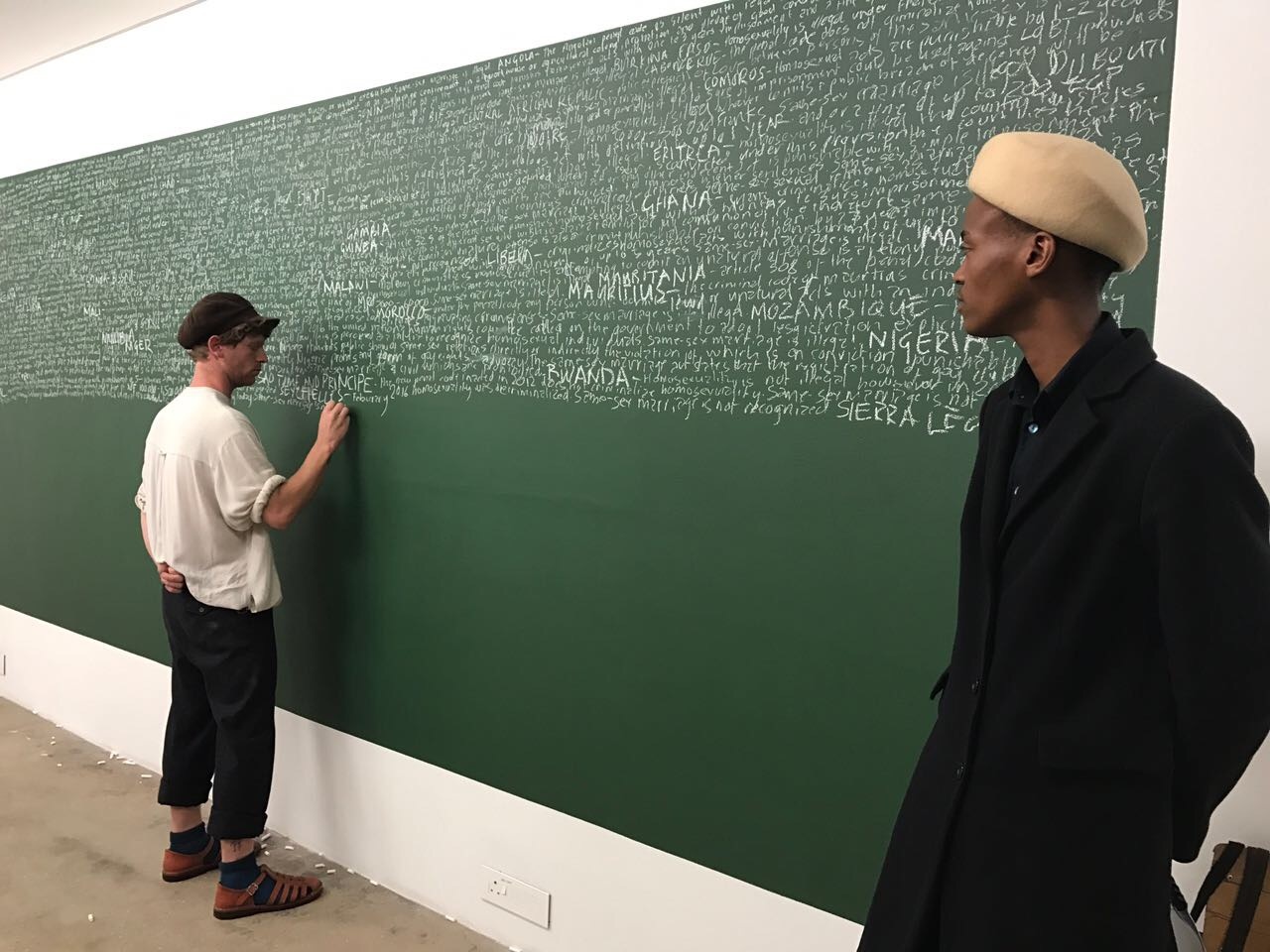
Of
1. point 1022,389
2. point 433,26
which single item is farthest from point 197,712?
point 1022,389

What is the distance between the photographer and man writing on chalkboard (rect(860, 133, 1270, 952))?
1.05 m

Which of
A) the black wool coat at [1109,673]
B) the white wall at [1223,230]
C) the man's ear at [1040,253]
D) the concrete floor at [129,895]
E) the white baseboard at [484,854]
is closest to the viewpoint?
the black wool coat at [1109,673]

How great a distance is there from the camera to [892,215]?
185 centimetres

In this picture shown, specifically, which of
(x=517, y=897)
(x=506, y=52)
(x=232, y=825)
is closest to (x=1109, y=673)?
(x=517, y=897)

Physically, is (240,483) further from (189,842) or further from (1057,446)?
(1057,446)

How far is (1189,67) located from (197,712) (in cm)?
308

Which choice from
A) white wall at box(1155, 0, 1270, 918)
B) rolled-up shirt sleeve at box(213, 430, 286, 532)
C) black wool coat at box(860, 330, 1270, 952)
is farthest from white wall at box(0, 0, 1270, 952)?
rolled-up shirt sleeve at box(213, 430, 286, 532)

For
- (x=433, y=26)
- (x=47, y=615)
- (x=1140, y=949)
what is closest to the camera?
(x=1140, y=949)

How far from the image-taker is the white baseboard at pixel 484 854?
7.16 feet

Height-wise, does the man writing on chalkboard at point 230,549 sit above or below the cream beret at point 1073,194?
below

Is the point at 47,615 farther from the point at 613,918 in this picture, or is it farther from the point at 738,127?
the point at 738,127

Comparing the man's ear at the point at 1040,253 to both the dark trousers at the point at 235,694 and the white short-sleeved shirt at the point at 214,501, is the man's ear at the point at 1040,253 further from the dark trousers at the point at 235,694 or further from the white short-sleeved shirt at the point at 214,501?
the dark trousers at the point at 235,694

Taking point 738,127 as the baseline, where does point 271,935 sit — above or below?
below

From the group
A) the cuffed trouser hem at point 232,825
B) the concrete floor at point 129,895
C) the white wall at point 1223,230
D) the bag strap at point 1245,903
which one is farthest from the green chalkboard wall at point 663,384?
the bag strap at point 1245,903
